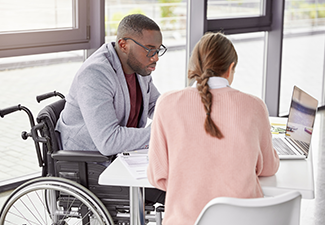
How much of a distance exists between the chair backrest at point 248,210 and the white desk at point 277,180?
222mm

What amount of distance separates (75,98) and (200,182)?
0.92 meters

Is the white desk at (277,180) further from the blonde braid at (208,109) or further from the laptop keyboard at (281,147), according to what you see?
the blonde braid at (208,109)

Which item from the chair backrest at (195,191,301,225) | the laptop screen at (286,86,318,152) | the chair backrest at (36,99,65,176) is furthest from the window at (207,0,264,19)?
the chair backrest at (195,191,301,225)

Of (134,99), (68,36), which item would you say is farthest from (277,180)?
(68,36)

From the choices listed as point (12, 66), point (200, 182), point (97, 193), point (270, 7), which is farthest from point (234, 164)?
point (270, 7)

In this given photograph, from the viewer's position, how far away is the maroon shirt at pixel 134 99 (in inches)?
88.1

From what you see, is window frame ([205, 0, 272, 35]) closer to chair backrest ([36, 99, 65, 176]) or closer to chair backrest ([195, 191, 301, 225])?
chair backrest ([36, 99, 65, 176])

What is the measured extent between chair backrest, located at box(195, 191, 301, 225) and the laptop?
1.91ft

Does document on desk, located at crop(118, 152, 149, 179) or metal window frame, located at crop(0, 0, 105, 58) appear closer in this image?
document on desk, located at crop(118, 152, 149, 179)

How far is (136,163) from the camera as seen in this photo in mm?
1764

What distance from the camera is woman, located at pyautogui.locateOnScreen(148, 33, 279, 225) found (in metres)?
1.33

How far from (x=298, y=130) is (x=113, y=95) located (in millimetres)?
925

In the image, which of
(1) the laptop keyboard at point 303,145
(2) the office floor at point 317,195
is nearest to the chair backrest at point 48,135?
(2) the office floor at point 317,195

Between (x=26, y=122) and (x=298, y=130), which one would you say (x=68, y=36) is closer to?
(x=26, y=122)
